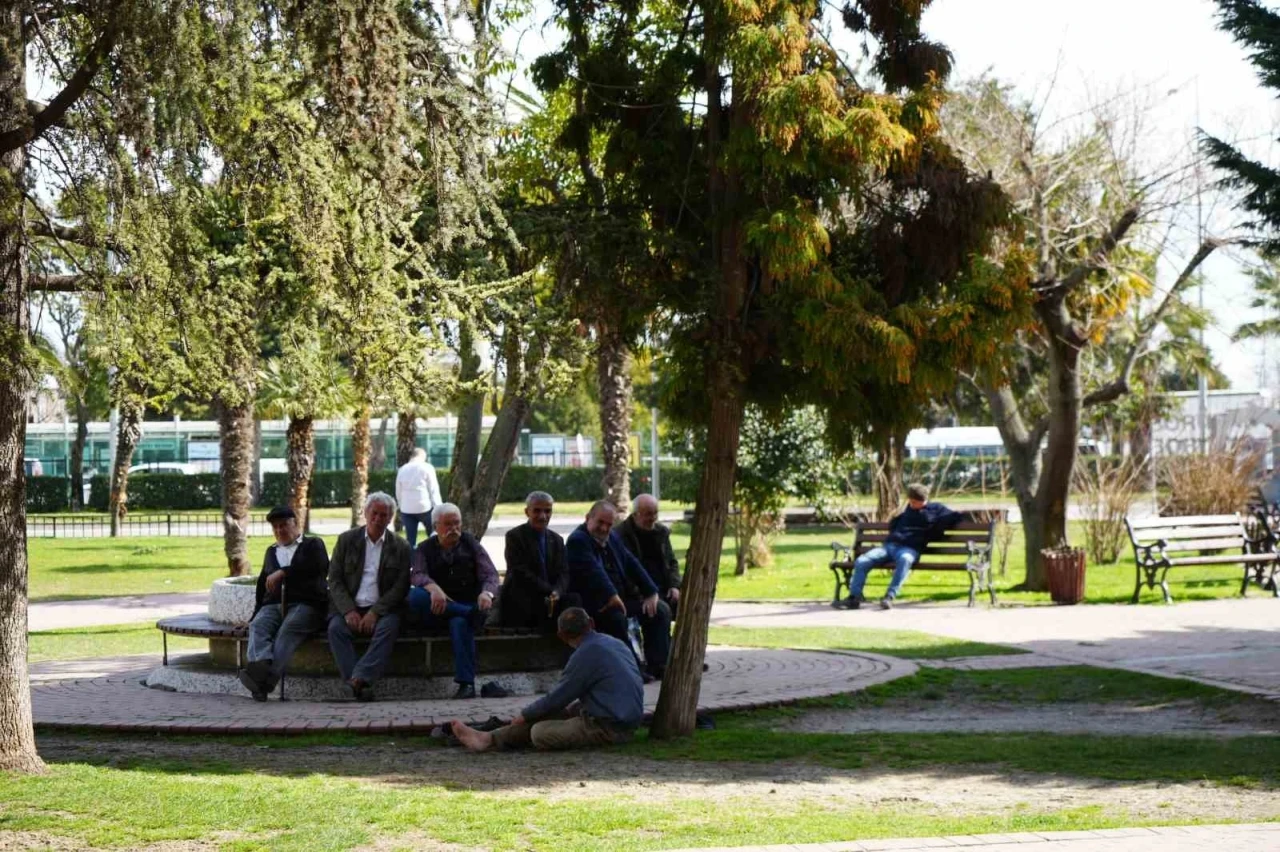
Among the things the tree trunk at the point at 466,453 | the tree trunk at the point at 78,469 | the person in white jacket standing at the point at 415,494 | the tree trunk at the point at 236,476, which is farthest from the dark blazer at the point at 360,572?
the tree trunk at the point at 78,469

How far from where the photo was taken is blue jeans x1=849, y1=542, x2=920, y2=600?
59.5ft

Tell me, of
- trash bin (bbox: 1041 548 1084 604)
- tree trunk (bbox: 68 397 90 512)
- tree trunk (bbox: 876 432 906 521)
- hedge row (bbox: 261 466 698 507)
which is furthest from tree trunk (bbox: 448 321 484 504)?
tree trunk (bbox: 68 397 90 512)

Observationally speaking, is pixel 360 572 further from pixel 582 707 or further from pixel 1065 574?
pixel 1065 574

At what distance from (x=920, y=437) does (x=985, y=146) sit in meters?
43.7

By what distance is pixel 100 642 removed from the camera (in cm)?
1548

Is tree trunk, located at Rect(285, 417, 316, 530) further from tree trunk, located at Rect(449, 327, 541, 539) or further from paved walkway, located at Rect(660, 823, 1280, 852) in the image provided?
Answer: paved walkway, located at Rect(660, 823, 1280, 852)

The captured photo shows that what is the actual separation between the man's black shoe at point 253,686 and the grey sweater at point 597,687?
2.74 meters

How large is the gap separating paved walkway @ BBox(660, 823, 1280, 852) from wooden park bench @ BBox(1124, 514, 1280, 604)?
11.7 m

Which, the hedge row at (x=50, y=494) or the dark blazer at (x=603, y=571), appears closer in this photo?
the dark blazer at (x=603, y=571)

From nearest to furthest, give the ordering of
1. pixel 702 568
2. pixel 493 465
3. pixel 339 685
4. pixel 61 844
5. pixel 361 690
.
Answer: pixel 61 844
pixel 702 568
pixel 361 690
pixel 339 685
pixel 493 465

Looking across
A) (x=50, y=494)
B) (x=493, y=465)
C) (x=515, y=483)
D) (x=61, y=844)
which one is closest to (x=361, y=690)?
(x=61, y=844)

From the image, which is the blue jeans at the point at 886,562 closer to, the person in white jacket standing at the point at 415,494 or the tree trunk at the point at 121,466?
the person in white jacket standing at the point at 415,494

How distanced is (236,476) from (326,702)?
569 inches

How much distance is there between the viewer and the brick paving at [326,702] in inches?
387
